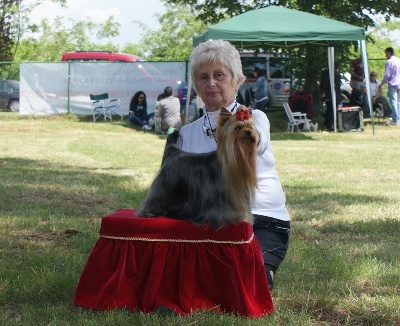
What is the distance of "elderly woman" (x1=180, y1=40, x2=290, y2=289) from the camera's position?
4484mm

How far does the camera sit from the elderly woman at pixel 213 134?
4484 millimetres

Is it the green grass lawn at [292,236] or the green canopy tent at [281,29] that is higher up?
the green canopy tent at [281,29]

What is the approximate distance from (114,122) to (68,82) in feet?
10.1

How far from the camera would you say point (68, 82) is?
2589 cm

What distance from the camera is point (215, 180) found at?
389cm

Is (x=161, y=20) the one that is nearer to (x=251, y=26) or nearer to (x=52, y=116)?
(x=52, y=116)

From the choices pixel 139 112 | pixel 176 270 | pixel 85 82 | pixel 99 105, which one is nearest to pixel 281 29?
pixel 139 112

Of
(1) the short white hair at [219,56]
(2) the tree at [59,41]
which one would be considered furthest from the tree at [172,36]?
(1) the short white hair at [219,56]

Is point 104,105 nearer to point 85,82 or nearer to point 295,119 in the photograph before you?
point 85,82

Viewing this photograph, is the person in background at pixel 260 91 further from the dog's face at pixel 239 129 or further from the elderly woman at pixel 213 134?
the dog's face at pixel 239 129

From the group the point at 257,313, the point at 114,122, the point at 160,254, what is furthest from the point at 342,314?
the point at 114,122

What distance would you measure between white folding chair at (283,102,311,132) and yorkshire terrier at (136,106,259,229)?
16675 millimetres

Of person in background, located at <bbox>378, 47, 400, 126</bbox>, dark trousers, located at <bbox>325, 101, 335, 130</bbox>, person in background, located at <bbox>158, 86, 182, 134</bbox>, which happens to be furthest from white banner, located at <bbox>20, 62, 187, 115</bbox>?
person in background, located at <bbox>378, 47, 400, 126</bbox>

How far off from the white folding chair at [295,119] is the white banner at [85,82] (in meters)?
5.18
